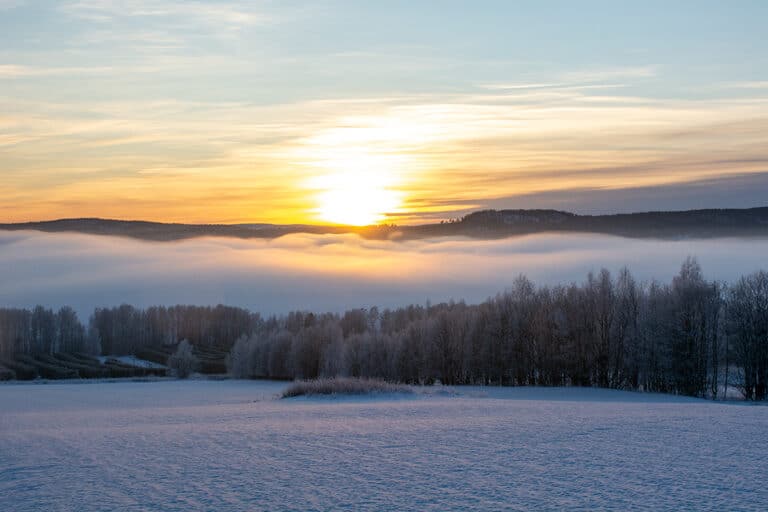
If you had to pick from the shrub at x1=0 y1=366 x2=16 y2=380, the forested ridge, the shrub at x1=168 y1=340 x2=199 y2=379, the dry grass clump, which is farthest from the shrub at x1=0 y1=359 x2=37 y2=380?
the dry grass clump

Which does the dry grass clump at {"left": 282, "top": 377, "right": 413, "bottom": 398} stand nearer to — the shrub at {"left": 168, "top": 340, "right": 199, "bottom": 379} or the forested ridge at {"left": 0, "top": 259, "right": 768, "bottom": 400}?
the forested ridge at {"left": 0, "top": 259, "right": 768, "bottom": 400}

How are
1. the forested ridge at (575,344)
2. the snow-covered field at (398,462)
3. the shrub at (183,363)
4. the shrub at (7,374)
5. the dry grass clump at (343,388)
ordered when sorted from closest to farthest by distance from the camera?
the snow-covered field at (398,462) < the dry grass clump at (343,388) < the forested ridge at (575,344) < the shrub at (183,363) < the shrub at (7,374)

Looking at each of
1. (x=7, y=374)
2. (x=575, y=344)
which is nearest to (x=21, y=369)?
(x=7, y=374)

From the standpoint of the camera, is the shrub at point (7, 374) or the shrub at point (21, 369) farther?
the shrub at point (21, 369)

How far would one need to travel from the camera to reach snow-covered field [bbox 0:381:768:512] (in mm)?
16531

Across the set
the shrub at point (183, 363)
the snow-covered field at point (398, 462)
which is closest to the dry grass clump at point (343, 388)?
the snow-covered field at point (398, 462)

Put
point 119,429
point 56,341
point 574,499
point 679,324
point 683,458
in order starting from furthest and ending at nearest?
point 56,341 < point 679,324 < point 119,429 < point 683,458 < point 574,499

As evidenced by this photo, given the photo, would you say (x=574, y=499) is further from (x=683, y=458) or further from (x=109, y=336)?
(x=109, y=336)

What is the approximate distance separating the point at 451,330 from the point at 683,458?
63515 millimetres

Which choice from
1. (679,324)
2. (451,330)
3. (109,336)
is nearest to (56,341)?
(109,336)

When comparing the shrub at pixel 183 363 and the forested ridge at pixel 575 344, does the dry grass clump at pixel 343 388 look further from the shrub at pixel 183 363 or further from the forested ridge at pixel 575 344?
the shrub at pixel 183 363

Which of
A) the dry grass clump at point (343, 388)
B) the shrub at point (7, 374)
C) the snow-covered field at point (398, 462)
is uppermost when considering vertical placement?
the snow-covered field at point (398, 462)

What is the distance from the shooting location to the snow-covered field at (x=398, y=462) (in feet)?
54.2

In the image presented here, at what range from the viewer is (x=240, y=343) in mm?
105250
